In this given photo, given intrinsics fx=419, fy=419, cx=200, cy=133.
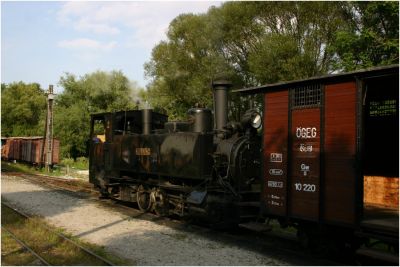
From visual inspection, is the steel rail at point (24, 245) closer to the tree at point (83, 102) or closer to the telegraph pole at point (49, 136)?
the telegraph pole at point (49, 136)

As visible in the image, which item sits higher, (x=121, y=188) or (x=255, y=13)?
(x=255, y=13)

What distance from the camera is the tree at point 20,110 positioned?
68.0m

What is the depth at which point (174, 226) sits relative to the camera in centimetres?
1095

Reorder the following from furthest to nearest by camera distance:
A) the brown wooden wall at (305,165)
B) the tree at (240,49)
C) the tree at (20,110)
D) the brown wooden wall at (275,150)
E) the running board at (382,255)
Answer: the tree at (20,110) → the tree at (240,49) → the brown wooden wall at (275,150) → the brown wooden wall at (305,165) → the running board at (382,255)

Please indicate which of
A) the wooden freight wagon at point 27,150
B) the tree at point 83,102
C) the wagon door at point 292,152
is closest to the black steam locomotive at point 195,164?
the wagon door at point 292,152

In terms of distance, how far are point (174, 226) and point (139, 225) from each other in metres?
0.93

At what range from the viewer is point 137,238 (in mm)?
9578

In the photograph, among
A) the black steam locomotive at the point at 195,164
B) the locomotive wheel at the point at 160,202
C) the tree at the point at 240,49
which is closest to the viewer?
the black steam locomotive at the point at 195,164

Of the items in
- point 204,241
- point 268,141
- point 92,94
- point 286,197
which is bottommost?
point 204,241

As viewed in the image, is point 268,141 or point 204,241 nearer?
point 268,141

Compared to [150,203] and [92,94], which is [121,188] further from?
[92,94]

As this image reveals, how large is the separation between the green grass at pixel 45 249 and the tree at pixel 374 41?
14781mm

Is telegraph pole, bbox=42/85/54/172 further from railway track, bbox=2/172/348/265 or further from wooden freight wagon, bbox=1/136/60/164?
railway track, bbox=2/172/348/265

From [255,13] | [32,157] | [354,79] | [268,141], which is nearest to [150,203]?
[268,141]
